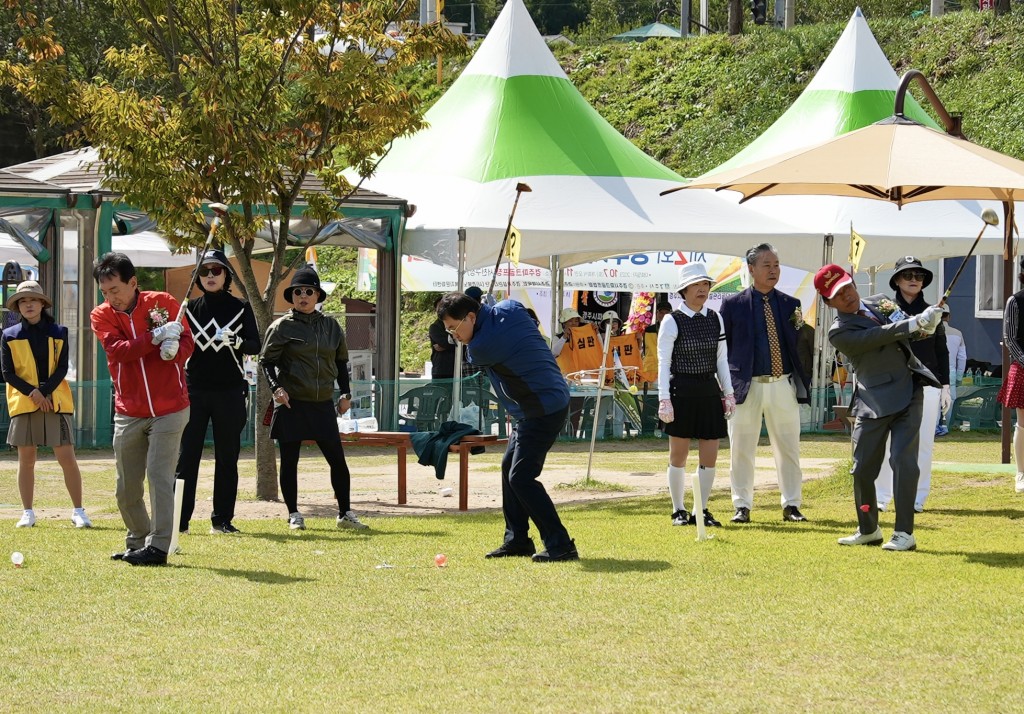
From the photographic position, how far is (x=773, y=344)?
1080 centimetres

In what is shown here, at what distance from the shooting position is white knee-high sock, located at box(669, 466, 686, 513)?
1057 cm

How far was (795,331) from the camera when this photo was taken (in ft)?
35.7

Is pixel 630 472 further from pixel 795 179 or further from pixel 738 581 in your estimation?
pixel 738 581

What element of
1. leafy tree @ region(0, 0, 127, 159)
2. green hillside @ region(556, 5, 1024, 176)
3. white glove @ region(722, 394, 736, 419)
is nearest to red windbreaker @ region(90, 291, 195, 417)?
white glove @ region(722, 394, 736, 419)

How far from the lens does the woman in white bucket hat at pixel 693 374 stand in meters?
10.5

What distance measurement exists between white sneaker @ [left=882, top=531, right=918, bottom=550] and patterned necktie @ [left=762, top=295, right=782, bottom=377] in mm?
1879

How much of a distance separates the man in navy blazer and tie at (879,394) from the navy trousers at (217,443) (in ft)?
13.3

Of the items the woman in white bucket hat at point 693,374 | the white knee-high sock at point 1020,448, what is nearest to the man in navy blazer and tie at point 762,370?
the woman in white bucket hat at point 693,374

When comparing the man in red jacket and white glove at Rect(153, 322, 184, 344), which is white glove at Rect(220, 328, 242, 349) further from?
white glove at Rect(153, 322, 184, 344)

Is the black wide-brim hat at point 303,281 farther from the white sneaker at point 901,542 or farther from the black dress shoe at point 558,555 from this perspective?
the white sneaker at point 901,542

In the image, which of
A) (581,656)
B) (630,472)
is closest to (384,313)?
(630,472)

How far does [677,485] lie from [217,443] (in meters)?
3.18

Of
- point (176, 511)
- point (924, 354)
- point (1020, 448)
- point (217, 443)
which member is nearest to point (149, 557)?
point (176, 511)

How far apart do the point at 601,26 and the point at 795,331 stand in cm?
5832
